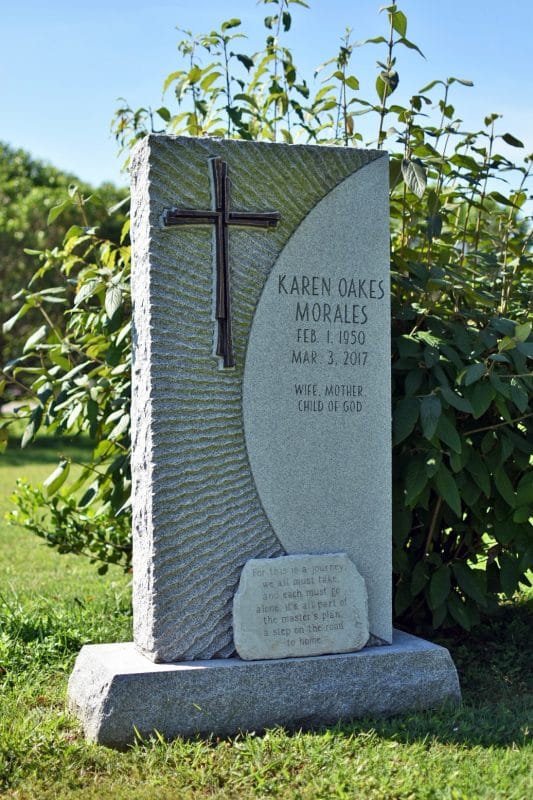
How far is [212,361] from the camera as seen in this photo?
3256 mm

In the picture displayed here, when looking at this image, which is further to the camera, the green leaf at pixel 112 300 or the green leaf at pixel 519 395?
the green leaf at pixel 112 300

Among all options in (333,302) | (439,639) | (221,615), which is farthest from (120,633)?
(333,302)

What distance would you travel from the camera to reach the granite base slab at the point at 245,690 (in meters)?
3.03

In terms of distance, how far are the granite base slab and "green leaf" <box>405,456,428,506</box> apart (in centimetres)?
52

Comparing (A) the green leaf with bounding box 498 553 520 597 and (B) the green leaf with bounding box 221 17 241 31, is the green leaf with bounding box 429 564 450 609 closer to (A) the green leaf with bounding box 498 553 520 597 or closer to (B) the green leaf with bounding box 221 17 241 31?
(A) the green leaf with bounding box 498 553 520 597

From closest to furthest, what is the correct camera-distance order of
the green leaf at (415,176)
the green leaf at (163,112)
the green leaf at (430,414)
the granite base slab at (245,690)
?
the granite base slab at (245,690), the green leaf at (430,414), the green leaf at (415,176), the green leaf at (163,112)

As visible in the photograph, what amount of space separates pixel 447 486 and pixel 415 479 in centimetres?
12

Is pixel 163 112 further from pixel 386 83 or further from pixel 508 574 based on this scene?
pixel 508 574

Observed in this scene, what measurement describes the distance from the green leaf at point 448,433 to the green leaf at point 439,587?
2.04ft

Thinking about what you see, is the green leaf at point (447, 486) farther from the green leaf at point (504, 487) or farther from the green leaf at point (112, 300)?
the green leaf at point (112, 300)

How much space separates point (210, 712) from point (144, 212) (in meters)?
1.64

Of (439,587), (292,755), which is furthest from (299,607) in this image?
(439,587)

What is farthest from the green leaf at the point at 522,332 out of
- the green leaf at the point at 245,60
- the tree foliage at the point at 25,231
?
the tree foliage at the point at 25,231

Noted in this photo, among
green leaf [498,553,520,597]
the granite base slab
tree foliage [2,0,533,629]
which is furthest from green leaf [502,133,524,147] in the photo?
the granite base slab
